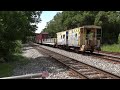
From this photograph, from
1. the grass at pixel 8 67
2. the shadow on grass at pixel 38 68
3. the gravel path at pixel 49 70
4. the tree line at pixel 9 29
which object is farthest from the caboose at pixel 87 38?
the shadow on grass at pixel 38 68

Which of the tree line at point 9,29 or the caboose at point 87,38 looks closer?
the tree line at point 9,29

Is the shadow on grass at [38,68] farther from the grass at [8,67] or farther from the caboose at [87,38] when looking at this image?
the caboose at [87,38]

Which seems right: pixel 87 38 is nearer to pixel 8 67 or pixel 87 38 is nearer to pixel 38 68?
pixel 38 68

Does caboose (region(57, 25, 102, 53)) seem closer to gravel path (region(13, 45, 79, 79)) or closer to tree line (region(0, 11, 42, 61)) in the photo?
tree line (region(0, 11, 42, 61))

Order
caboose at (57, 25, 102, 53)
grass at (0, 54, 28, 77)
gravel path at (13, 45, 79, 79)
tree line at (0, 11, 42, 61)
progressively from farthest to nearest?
caboose at (57, 25, 102, 53) < tree line at (0, 11, 42, 61) < grass at (0, 54, 28, 77) < gravel path at (13, 45, 79, 79)

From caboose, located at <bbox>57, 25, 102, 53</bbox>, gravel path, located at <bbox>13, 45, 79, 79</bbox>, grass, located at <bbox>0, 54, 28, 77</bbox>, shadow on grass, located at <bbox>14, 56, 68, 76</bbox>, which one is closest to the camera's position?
gravel path, located at <bbox>13, 45, 79, 79</bbox>

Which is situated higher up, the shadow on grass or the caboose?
the caboose

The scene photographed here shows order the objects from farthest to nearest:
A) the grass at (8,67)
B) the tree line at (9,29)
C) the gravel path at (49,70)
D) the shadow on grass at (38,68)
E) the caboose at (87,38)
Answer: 1. the caboose at (87,38)
2. the tree line at (9,29)
3. the shadow on grass at (38,68)
4. the grass at (8,67)
5. the gravel path at (49,70)

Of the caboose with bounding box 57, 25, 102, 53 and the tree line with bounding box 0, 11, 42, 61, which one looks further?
the caboose with bounding box 57, 25, 102, 53

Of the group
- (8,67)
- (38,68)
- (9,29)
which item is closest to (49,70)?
(38,68)

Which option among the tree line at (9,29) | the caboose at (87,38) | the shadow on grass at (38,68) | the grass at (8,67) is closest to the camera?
the grass at (8,67)

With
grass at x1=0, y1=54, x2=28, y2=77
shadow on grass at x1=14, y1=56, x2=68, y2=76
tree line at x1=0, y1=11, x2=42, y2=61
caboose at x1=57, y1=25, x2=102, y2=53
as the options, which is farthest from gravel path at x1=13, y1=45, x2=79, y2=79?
caboose at x1=57, y1=25, x2=102, y2=53
